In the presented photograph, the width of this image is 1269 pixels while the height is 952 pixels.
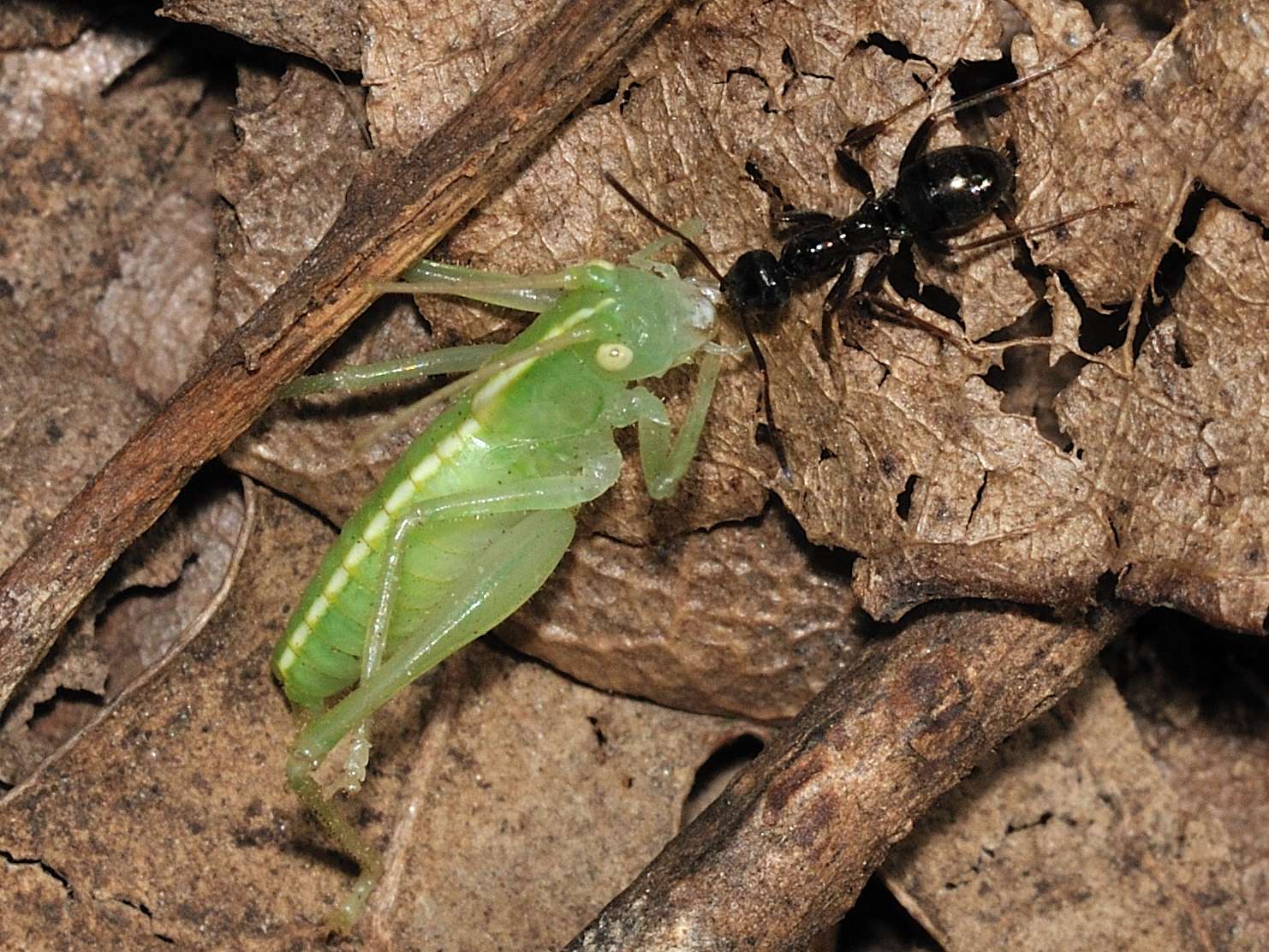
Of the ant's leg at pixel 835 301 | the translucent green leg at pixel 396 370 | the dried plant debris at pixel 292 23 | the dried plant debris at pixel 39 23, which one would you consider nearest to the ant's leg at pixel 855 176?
the ant's leg at pixel 835 301

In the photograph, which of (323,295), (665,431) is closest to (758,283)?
(665,431)

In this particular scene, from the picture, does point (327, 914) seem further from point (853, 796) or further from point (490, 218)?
point (490, 218)

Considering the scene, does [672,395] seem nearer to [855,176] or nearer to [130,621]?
[855,176]

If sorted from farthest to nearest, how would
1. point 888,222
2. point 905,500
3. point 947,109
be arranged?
1. point 888,222
2. point 905,500
3. point 947,109

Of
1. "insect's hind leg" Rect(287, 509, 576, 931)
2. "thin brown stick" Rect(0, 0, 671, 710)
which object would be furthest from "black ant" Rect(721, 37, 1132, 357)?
"insect's hind leg" Rect(287, 509, 576, 931)

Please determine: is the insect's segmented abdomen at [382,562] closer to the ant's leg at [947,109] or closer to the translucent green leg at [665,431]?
the translucent green leg at [665,431]
